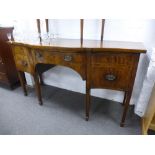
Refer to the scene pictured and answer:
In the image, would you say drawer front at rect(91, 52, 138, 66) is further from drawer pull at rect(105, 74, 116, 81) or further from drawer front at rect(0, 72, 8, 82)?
drawer front at rect(0, 72, 8, 82)

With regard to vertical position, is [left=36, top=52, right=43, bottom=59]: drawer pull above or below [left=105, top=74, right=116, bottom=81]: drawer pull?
above

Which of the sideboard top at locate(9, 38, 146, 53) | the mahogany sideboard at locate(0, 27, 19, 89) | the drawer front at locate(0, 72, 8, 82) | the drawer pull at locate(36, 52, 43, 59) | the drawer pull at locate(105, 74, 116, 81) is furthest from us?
the drawer front at locate(0, 72, 8, 82)

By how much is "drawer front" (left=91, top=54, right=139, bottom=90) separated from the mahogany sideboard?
121 centimetres

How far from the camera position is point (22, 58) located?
142cm

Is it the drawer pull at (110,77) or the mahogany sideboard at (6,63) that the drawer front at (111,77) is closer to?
the drawer pull at (110,77)

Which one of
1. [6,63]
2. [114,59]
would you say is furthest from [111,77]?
[6,63]

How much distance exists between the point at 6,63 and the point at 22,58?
52 centimetres

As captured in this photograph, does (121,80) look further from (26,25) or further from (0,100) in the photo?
(0,100)

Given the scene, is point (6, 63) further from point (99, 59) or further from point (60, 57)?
point (99, 59)

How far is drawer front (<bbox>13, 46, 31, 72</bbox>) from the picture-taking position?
1345mm

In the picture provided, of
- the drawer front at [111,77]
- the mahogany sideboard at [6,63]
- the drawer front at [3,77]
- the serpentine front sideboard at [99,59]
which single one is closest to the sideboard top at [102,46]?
the serpentine front sideboard at [99,59]

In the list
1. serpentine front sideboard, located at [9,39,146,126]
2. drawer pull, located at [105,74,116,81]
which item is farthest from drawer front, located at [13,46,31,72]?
drawer pull, located at [105,74,116,81]

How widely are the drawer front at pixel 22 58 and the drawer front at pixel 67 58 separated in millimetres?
143

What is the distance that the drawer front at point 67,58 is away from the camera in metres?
1.11
